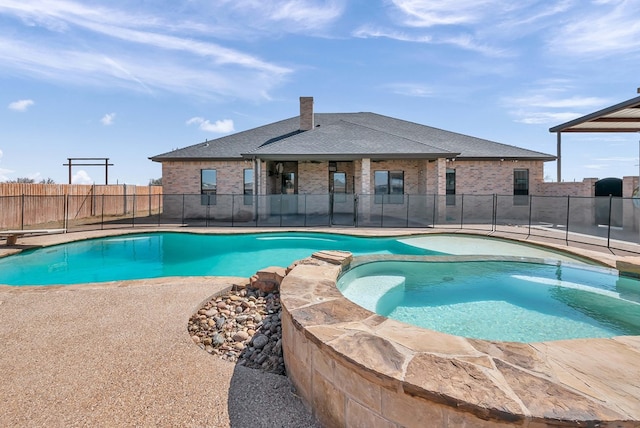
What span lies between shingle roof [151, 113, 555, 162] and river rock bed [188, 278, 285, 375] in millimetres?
10240

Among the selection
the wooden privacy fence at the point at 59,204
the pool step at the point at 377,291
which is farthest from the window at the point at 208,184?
the pool step at the point at 377,291

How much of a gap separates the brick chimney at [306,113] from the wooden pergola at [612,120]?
1202 centimetres

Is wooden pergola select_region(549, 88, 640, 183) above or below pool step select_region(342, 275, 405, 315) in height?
above

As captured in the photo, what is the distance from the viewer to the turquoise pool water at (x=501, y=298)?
12.9ft

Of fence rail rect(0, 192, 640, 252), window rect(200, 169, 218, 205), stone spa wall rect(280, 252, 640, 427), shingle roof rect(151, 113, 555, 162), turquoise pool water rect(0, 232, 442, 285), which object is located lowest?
turquoise pool water rect(0, 232, 442, 285)

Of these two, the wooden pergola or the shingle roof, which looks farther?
the shingle roof

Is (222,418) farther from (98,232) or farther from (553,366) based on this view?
(98,232)

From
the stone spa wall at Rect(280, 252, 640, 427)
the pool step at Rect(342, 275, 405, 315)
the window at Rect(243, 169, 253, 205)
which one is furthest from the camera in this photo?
the window at Rect(243, 169, 253, 205)

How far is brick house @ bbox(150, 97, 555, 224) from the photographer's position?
14984 millimetres

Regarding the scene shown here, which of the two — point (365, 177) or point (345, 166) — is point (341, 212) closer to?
point (365, 177)

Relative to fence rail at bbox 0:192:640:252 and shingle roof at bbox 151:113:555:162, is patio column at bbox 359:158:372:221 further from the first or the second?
shingle roof at bbox 151:113:555:162

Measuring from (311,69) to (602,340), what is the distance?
1688 centimetres

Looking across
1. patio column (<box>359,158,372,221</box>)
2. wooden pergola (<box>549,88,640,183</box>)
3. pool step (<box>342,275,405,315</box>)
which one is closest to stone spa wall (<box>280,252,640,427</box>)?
pool step (<box>342,275,405,315</box>)

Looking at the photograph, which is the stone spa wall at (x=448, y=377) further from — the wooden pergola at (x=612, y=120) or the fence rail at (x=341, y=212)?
the fence rail at (x=341, y=212)
